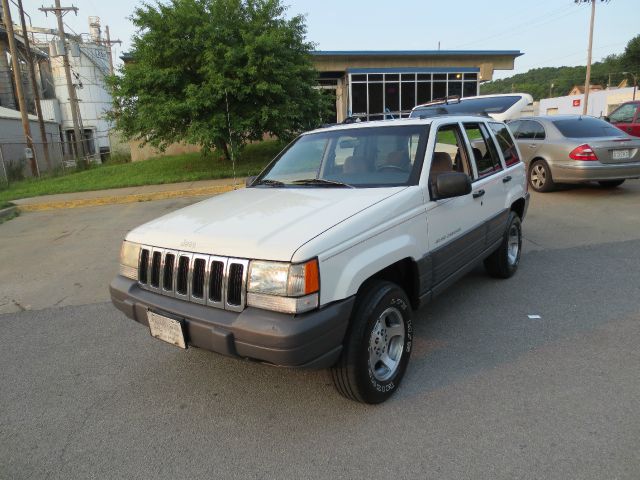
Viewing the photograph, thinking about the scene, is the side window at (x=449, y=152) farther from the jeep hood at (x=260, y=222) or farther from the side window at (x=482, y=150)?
the jeep hood at (x=260, y=222)

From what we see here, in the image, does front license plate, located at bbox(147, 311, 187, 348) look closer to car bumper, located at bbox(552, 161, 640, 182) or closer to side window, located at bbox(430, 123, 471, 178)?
side window, located at bbox(430, 123, 471, 178)

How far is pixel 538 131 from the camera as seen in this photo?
983 centimetres

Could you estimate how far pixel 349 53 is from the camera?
26.1m

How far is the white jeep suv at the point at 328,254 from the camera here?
2.51 metres

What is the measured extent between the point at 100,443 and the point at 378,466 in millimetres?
1629

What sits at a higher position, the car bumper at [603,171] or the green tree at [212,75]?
the green tree at [212,75]

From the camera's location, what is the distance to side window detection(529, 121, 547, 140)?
965cm

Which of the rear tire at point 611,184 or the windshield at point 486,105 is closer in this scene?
the rear tire at point 611,184

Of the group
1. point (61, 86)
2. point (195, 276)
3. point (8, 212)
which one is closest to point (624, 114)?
point (195, 276)

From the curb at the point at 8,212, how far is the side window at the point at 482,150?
34.4 feet

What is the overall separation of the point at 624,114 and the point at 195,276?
50.4ft

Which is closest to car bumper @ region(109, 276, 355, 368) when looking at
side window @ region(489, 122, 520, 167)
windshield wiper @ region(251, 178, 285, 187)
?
windshield wiper @ region(251, 178, 285, 187)

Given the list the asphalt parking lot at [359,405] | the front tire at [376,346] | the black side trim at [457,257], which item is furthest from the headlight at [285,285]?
the black side trim at [457,257]

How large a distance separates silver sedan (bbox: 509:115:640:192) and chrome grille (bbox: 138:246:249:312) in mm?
8362
